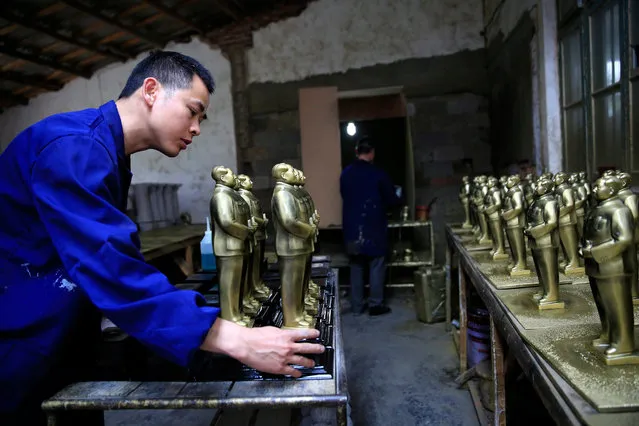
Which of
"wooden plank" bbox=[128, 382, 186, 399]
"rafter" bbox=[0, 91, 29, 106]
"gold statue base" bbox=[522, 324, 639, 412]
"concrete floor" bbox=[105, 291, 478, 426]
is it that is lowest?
"concrete floor" bbox=[105, 291, 478, 426]

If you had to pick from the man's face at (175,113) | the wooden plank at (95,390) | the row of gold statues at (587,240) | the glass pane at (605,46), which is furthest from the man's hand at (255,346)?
the glass pane at (605,46)

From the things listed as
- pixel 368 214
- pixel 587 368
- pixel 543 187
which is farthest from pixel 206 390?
pixel 368 214

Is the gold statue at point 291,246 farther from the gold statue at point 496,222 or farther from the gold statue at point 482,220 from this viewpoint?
the gold statue at point 482,220

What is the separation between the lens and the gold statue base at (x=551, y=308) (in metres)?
1.44

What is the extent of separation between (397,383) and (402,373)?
0.57 feet

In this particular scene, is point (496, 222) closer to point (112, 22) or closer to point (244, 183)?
point (244, 183)

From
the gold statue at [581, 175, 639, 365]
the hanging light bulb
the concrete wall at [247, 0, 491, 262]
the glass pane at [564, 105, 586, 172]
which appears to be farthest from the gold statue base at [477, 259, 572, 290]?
the hanging light bulb

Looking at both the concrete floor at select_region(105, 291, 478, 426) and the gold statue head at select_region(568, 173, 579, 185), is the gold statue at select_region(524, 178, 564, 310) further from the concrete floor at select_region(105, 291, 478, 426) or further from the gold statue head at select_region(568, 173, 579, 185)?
the concrete floor at select_region(105, 291, 478, 426)

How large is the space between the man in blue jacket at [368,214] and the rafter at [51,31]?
391cm

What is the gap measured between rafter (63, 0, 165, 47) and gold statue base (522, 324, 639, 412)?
539 cm

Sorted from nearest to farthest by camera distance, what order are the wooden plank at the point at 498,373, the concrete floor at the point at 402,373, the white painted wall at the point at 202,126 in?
1. the wooden plank at the point at 498,373
2. the concrete floor at the point at 402,373
3. the white painted wall at the point at 202,126

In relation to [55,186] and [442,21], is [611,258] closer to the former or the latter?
[55,186]

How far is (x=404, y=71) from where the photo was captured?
6129mm

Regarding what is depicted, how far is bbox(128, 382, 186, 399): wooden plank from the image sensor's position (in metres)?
1.18
